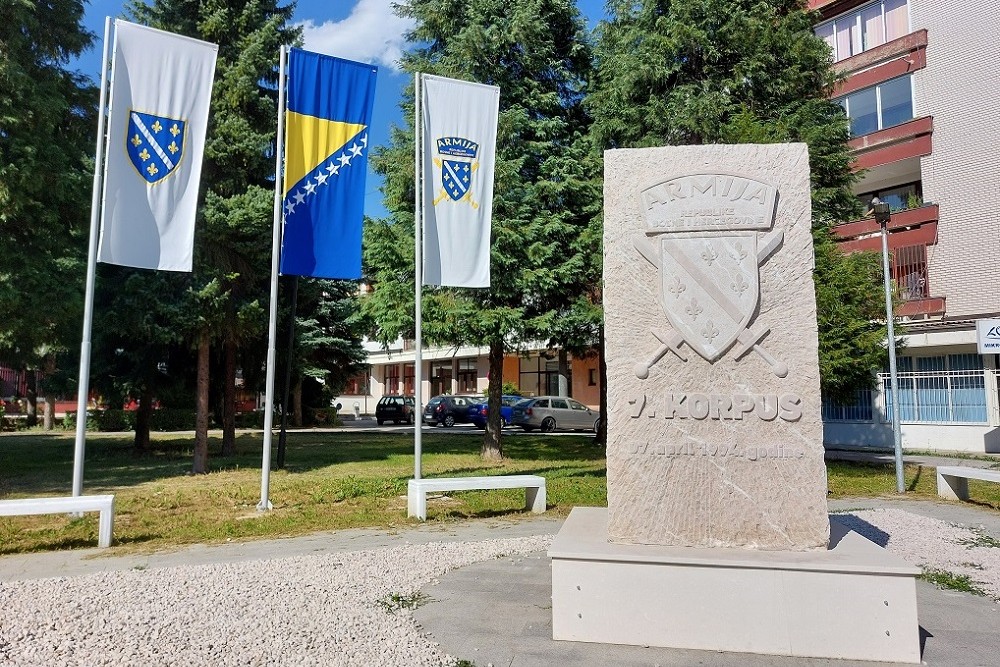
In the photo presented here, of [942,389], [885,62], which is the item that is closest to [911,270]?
[942,389]

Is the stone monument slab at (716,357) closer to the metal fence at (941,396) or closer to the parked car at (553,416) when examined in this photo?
the metal fence at (941,396)

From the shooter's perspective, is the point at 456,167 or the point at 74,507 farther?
the point at 456,167

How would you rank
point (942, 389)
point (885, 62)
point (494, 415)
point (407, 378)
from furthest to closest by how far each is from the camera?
1. point (407, 378)
2. point (885, 62)
3. point (942, 389)
4. point (494, 415)

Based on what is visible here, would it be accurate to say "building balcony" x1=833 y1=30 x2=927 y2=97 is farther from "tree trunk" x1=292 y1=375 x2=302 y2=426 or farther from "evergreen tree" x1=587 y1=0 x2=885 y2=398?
"tree trunk" x1=292 y1=375 x2=302 y2=426

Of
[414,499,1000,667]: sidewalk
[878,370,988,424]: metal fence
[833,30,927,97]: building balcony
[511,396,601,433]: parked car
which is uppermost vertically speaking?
[833,30,927,97]: building balcony

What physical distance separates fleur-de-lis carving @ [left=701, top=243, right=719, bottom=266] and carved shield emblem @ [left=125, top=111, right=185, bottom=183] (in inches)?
295

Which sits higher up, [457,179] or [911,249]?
[911,249]

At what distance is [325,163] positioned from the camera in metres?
10.3

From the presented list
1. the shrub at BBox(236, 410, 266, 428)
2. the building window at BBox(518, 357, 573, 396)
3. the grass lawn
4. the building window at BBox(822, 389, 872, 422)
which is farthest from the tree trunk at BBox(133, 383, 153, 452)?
the building window at BBox(518, 357, 573, 396)

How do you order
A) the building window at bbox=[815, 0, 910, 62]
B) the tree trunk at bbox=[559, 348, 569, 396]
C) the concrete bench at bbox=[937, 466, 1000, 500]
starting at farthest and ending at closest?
1. the tree trunk at bbox=[559, 348, 569, 396]
2. the building window at bbox=[815, 0, 910, 62]
3. the concrete bench at bbox=[937, 466, 1000, 500]

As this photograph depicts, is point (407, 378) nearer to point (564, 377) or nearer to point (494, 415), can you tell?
point (564, 377)

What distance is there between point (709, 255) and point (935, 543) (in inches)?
198

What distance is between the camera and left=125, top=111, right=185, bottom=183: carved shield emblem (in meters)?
9.20

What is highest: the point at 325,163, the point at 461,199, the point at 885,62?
the point at 885,62
